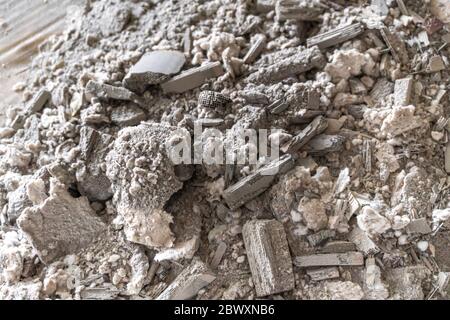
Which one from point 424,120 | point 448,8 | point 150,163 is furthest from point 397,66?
point 150,163

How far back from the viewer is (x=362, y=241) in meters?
1.67

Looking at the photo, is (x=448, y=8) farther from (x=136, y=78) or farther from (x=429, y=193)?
(x=136, y=78)

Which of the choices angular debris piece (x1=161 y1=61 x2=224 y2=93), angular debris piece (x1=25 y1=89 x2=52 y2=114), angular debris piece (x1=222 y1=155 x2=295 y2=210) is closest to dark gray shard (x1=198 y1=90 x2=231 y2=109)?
angular debris piece (x1=161 y1=61 x2=224 y2=93)

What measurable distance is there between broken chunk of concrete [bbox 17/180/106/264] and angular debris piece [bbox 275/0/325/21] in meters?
1.20

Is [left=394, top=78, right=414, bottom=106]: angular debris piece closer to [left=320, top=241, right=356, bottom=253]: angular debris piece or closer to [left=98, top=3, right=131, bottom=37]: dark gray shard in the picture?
[left=320, top=241, right=356, bottom=253]: angular debris piece

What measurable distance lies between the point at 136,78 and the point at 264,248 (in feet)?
3.02

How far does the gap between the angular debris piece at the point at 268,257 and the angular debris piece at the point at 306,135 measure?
0.29m

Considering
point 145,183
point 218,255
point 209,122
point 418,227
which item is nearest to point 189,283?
point 218,255

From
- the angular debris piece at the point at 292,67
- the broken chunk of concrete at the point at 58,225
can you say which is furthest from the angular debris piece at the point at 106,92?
the angular debris piece at the point at 292,67

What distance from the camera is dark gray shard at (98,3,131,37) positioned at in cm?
227

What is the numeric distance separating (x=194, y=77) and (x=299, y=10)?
0.57 metres

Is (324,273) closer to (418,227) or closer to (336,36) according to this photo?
(418,227)

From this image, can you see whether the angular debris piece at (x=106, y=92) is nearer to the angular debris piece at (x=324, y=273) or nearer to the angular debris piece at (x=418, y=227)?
the angular debris piece at (x=324, y=273)

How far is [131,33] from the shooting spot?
2.23 metres
